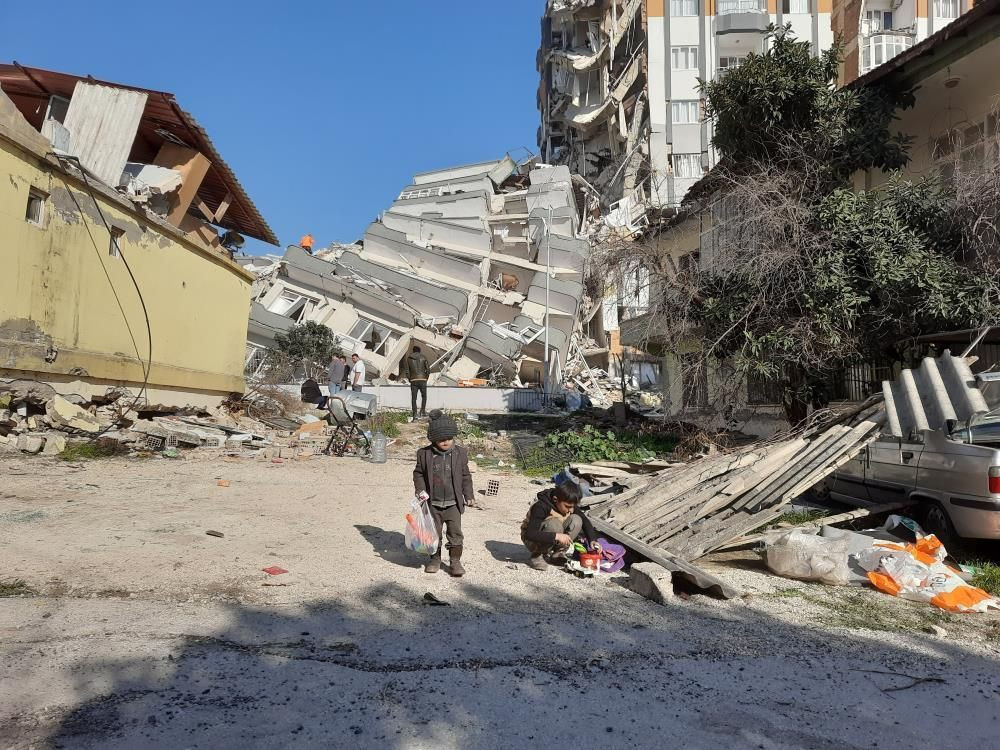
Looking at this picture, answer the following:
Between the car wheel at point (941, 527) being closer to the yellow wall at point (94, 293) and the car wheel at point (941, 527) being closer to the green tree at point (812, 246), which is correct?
the green tree at point (812, 246)

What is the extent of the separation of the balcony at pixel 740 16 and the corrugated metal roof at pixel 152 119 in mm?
29438

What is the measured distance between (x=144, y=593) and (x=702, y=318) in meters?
10.0

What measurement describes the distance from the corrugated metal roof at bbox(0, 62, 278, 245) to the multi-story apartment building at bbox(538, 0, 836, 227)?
1945 cm

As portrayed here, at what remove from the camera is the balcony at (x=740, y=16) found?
36188mm

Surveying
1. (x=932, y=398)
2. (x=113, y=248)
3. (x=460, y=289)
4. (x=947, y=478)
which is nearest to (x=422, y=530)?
(x=947, y=478)

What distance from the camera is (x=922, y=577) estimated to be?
5434 mm

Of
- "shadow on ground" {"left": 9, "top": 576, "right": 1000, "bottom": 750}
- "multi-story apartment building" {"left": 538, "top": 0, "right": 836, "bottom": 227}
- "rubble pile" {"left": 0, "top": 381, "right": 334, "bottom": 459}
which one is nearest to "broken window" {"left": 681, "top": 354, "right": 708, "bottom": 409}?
"rubble pile" {"left": 0, "top": 381, "right": 334, "bottom": 459}

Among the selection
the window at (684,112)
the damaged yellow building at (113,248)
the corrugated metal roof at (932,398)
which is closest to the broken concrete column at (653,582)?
the corrugated metal roof at (932,398)

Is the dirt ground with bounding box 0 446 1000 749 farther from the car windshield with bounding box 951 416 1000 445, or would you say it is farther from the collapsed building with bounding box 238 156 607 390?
the collapsed building with bounding box 238 156 607 390

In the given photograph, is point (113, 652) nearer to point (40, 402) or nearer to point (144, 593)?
point (144, 593)

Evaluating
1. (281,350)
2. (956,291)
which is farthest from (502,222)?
(956,291)

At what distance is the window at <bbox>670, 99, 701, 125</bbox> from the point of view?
125ft

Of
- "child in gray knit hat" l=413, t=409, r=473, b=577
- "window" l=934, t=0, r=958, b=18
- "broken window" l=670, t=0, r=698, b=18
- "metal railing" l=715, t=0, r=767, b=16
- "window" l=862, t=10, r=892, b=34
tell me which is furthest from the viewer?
"broken window" l=670, t=0, r=698, b=18

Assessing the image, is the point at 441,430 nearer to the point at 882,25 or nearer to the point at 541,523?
the point at 541,523
